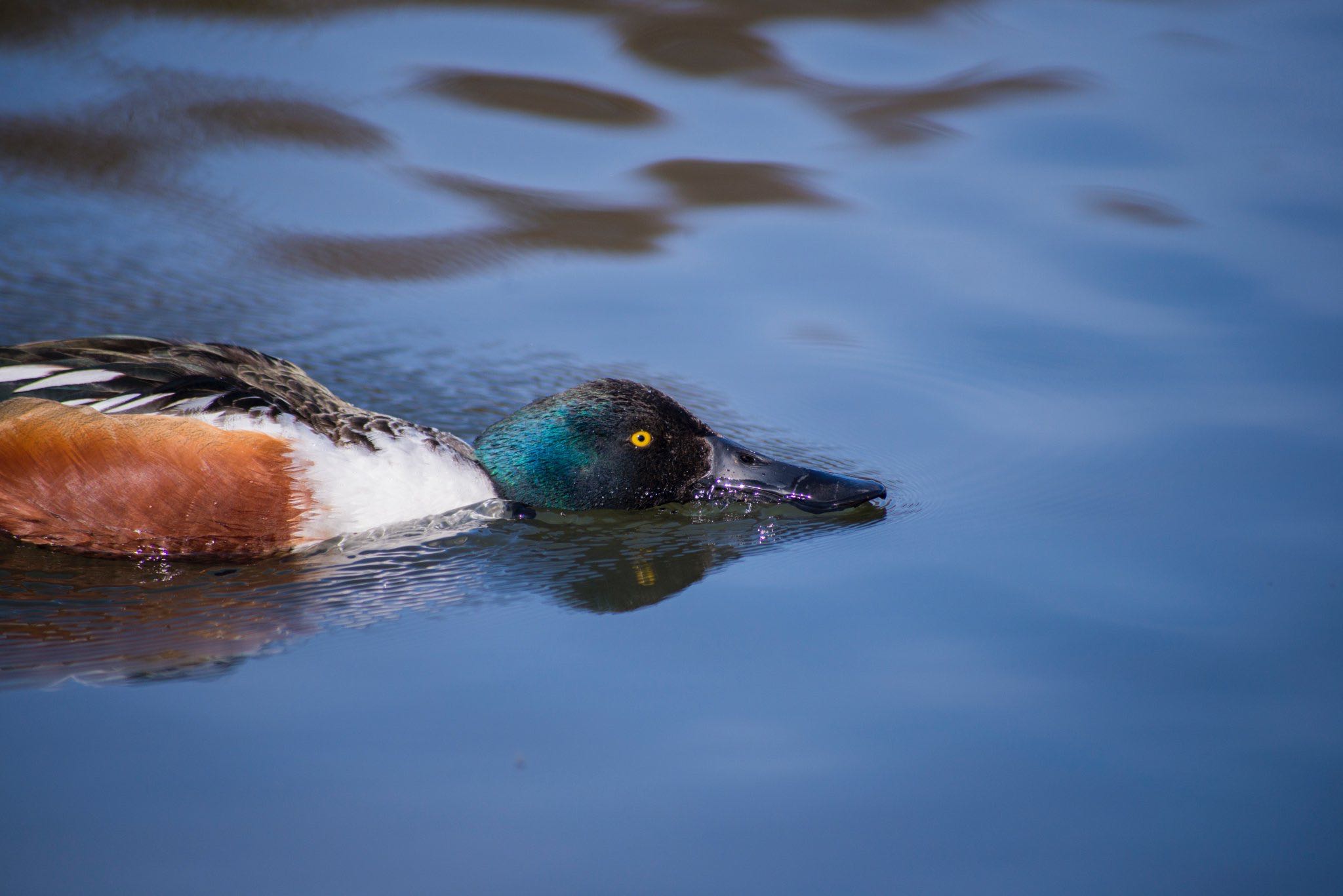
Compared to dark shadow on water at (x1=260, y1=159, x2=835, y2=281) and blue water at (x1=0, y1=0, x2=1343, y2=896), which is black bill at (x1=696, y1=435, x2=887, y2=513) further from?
dark shadow on water at (x1=260, y1=159, x2=835, y2=281)

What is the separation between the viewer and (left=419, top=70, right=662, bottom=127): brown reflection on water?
337 inches

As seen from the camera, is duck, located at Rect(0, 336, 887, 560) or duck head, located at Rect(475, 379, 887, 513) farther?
duck head, located at Rect(475, 379, 887, 513)

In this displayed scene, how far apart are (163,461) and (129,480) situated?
0.13 m

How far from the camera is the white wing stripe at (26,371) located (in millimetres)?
4344

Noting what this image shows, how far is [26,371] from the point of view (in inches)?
172

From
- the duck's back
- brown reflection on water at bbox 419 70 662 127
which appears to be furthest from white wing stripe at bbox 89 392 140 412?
brown reflection on water at bbox 419 70 662 127

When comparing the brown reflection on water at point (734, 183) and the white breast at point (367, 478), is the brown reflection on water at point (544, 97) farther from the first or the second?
the white breast at point (367, 478)

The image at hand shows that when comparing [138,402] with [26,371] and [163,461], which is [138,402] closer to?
[163,461]

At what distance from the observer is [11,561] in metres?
4.23

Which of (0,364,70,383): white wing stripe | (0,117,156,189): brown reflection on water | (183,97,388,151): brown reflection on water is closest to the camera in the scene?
(0,364,70,383): white wing stripe

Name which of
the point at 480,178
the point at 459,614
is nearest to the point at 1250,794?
the point at 459,614

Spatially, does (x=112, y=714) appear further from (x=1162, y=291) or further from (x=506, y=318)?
(x=1162, y=291)

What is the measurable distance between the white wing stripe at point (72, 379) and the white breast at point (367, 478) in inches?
14.8

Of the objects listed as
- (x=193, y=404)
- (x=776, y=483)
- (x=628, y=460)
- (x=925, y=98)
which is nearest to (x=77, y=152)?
(x=193, y=404)
